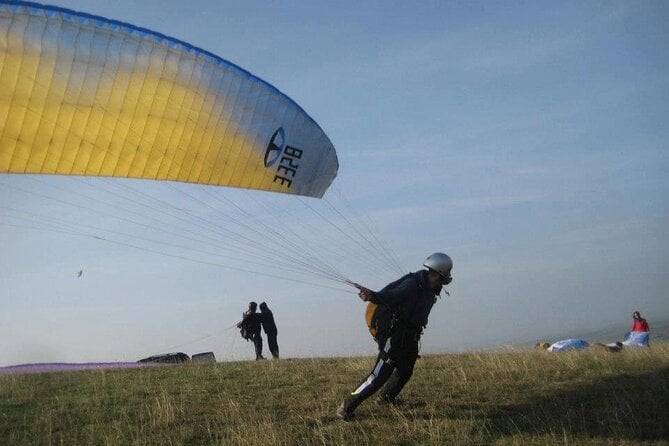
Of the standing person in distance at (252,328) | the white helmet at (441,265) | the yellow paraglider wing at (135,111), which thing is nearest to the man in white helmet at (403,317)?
the white helmet at (441,265)

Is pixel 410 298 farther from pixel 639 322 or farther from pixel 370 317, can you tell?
pixel 639 322

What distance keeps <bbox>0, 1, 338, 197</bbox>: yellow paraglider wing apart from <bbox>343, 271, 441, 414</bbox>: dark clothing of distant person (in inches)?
170

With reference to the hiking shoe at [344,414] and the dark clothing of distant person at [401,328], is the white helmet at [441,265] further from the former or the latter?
the hiking shoe at [344,414]

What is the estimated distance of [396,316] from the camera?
24.6 feet

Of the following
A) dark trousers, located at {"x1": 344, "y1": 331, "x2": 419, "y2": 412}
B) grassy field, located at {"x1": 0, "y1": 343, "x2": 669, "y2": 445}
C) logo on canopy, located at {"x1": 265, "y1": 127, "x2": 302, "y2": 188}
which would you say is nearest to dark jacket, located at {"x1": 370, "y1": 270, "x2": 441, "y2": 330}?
dark trousers, located at {"x1": 344, "y1": 331, "x2": 419, "y2": 412}

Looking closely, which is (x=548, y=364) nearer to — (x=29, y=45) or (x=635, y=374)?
(x=635, y=374)

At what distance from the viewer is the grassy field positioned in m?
6.25

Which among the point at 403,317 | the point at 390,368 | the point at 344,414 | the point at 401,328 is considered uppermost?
the point at 403,317

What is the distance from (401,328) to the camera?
7492 millimetres

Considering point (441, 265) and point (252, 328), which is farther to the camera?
point (252, 328)

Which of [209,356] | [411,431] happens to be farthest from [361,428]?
[209,356]

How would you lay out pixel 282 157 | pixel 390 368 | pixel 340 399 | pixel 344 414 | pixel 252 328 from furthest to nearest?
pixel 252 328 → pixel 282 157 → pixel 340 399 → pixel 390 368 → pixel 344 414

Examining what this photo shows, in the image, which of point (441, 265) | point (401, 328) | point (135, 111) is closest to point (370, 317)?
point (401, 328)

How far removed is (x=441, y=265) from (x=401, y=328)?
2.97ft
